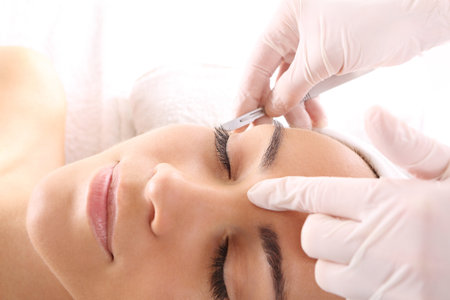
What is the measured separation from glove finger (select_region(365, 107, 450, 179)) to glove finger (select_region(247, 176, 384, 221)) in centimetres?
10

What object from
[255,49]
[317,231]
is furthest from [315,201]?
[255,49]

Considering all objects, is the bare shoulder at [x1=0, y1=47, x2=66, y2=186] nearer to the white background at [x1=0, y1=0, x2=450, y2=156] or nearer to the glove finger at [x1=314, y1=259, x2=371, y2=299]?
the white background at [x1=0, y1=0, x2=450, y2=156]

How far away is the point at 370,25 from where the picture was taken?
1184 mm

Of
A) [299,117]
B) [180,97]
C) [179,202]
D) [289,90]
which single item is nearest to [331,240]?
[179,202]

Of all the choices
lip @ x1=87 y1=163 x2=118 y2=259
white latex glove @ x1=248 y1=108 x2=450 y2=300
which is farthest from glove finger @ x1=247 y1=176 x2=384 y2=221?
lip @ x1=87 y1=163 x2=118 y2=259

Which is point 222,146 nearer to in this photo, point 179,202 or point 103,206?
point 179,202

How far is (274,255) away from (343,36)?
742 mm

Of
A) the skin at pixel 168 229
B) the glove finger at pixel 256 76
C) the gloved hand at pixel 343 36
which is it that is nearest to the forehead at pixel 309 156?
the skin at pixel 168 229

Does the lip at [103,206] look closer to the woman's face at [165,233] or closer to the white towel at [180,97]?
the woman's face at [165,233]

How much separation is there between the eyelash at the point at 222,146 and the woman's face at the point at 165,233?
0.10 metres

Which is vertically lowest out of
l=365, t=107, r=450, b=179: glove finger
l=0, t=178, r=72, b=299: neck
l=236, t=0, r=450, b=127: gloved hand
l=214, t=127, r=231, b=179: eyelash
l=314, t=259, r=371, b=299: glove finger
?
l=0, t=178, r=72, b=299: neck

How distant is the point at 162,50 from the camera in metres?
1.99

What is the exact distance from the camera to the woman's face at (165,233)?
33.1 inches

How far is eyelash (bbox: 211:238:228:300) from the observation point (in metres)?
0.87
